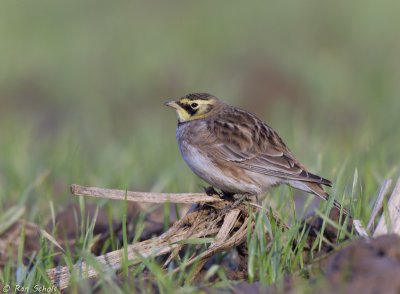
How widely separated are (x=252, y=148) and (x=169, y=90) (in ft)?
25.2

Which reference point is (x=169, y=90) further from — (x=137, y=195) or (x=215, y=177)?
Answer: (x=137, y=195)

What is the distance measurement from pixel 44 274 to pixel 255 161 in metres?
1.98

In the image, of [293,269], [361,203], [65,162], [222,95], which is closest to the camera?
[293,269]

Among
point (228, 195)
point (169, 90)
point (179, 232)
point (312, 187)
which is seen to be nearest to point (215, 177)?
point (228, 195)

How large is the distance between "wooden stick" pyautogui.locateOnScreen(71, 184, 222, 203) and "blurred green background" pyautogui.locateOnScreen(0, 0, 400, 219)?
1938 mm

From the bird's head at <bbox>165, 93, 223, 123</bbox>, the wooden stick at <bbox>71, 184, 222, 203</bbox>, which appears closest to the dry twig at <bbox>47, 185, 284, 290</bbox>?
the wooden stick at <bbox>71, 184, 222, 203</bbox>

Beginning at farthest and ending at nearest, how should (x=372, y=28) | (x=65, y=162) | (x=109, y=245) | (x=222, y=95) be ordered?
A: (x=372, y=28) → (x=222, y=95) → (x=65, y=162) → (x=109, y=245)

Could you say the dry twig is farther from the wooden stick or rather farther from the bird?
the bird

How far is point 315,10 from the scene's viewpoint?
1697 centimetres

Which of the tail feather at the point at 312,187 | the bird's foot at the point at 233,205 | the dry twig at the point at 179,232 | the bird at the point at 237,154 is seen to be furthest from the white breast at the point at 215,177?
the dry twig at the point at 179,232

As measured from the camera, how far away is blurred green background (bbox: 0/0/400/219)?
8336 millimetres

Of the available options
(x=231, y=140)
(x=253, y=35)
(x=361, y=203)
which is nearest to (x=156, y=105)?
(x=253, y=35)

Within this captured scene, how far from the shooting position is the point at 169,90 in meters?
13.9

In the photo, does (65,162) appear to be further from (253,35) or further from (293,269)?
(253,35)
